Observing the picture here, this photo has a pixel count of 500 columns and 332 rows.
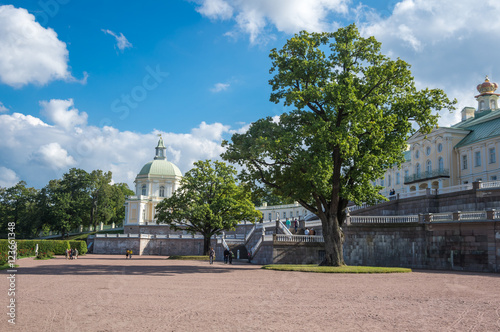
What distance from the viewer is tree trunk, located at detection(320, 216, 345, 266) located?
29.7 m

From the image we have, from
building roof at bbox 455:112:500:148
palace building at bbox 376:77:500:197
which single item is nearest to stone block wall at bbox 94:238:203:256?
palace building at bbox 376:77:500:197

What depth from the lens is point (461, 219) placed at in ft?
102

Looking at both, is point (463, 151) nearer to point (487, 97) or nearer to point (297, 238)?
point (487, 97)

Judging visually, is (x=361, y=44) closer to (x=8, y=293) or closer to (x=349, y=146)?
(x=349, y=146)

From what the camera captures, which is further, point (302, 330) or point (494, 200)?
point (494, 200)

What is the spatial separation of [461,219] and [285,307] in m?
22.3

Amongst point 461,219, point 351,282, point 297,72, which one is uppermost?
point 297,72

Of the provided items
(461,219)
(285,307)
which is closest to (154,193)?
(461,219)

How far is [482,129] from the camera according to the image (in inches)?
2140

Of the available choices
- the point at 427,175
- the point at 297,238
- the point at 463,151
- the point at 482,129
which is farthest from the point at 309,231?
the point at 482,129

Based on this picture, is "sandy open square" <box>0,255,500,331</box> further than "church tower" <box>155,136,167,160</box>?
No

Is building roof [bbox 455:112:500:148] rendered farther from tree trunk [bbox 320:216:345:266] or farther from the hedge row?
the hedge row

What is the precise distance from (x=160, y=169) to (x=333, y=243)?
3007 inches

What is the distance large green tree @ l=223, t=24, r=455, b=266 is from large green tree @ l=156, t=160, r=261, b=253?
65.8 feet
